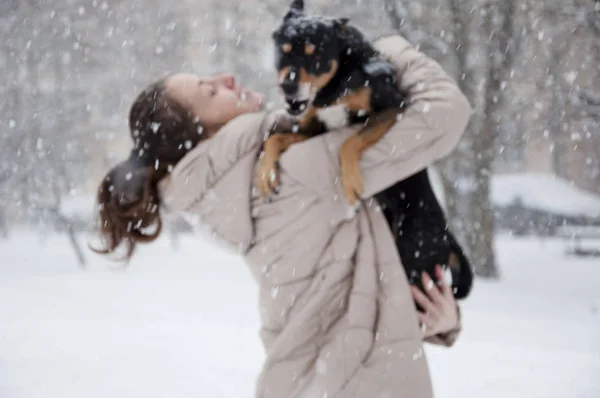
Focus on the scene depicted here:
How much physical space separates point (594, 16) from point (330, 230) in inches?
202

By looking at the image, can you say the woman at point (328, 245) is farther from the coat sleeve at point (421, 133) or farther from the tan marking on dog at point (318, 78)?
the tan marking on dog at point (318, 78)

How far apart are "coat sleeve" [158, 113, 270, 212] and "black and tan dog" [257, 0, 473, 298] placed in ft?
0.15

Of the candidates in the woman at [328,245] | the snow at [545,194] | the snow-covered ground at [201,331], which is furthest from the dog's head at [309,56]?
the snow at [545,194]

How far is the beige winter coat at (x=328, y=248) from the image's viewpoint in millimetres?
1096

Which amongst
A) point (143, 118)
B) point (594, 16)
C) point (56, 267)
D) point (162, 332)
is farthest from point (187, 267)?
point (143, 118)

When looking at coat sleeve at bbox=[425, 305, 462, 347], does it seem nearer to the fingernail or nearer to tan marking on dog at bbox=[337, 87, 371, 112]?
the fingernail

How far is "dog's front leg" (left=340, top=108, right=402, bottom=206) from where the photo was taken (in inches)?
43.4

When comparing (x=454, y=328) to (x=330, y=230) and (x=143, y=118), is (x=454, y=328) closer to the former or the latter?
(x=330, y=230)

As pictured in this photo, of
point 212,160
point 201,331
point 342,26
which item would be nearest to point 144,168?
point 212,160

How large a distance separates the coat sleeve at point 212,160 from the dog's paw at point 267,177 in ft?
0.18

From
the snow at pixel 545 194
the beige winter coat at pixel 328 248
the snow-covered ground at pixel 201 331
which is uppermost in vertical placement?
the beige winter coat at pixel 328 248

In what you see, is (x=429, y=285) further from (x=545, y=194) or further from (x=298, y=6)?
(x=545, y=194)

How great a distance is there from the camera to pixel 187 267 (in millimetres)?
10055

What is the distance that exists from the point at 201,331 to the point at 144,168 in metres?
3.66
